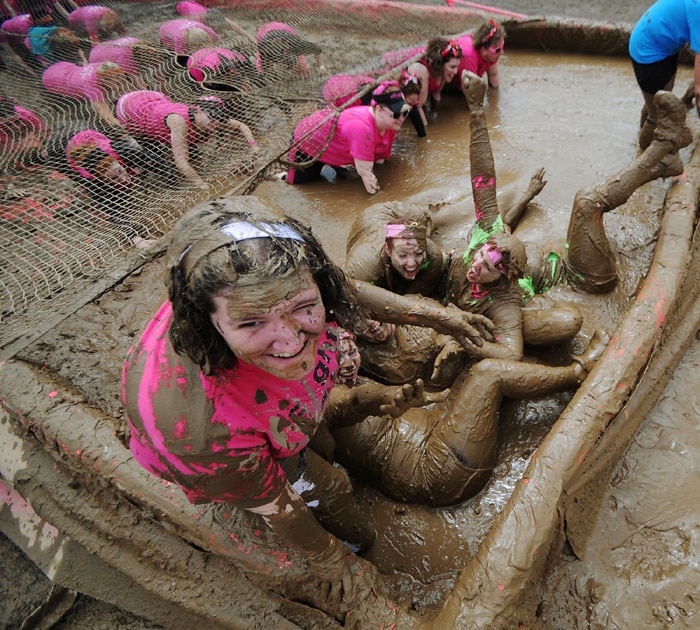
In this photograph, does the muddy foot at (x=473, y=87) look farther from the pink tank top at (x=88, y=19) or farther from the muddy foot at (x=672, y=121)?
the pink tank top at (x=88, y=19)

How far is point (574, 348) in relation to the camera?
2.92 m

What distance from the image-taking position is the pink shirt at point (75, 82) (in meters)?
4.29

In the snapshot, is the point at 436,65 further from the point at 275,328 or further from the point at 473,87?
the point at 275,328

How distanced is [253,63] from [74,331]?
3.07 metres

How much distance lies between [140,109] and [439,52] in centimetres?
283

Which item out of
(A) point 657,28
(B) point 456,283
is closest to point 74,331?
(B) point 456,283

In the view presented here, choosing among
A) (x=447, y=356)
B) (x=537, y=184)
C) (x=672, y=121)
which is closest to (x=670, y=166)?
(x=672, y=121)

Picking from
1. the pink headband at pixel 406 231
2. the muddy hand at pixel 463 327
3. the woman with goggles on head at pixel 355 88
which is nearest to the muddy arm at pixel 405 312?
the muddy hand at pixel 463 327

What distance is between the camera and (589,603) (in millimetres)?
1891

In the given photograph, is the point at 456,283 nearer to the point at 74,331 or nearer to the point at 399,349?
the point at 399,349

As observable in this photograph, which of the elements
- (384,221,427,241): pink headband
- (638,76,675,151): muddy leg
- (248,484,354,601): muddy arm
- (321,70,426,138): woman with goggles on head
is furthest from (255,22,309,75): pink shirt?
(248,484,354,601): muddy arm

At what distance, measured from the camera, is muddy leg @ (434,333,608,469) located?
7.55 ft

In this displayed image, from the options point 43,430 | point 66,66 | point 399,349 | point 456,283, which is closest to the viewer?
point 43,430

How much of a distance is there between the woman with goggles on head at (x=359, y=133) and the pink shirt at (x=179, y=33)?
5.62ft
